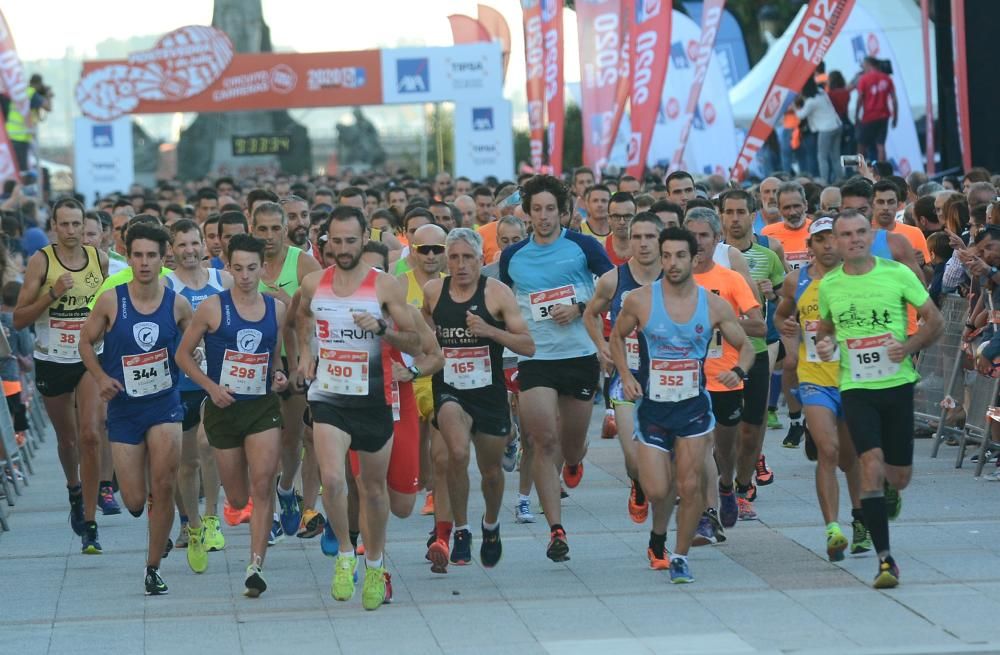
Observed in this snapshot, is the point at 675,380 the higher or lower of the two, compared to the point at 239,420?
higher

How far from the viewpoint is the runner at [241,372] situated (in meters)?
9.00

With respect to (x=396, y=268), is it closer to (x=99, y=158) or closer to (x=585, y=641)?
(x=585, y=641)

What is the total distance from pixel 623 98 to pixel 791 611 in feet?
57.6

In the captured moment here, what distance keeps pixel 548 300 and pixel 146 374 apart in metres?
2.38

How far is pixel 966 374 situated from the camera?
13203 millimetres

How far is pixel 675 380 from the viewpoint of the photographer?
895cm

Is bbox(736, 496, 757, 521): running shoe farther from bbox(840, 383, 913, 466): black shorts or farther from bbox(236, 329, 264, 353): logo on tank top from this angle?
bbox(236, 329, 264, 353): logo on tank top

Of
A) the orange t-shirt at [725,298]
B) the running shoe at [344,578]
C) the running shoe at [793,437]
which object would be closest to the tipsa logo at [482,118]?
the running shoe at [793,437]

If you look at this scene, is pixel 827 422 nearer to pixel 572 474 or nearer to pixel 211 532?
pixel 572 474

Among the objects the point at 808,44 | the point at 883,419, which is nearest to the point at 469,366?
the point at 883,419

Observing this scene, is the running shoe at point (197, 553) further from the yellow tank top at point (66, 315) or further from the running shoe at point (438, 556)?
the yellow tank top at point (66, 315)

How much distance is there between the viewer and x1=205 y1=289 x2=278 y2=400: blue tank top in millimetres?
9094

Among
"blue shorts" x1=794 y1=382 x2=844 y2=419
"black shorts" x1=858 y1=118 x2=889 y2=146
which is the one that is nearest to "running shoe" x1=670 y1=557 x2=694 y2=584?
"blue shorts" x1=794 y1=382 x2=844 y2=419

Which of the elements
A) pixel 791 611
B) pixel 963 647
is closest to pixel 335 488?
pixel 791 611
